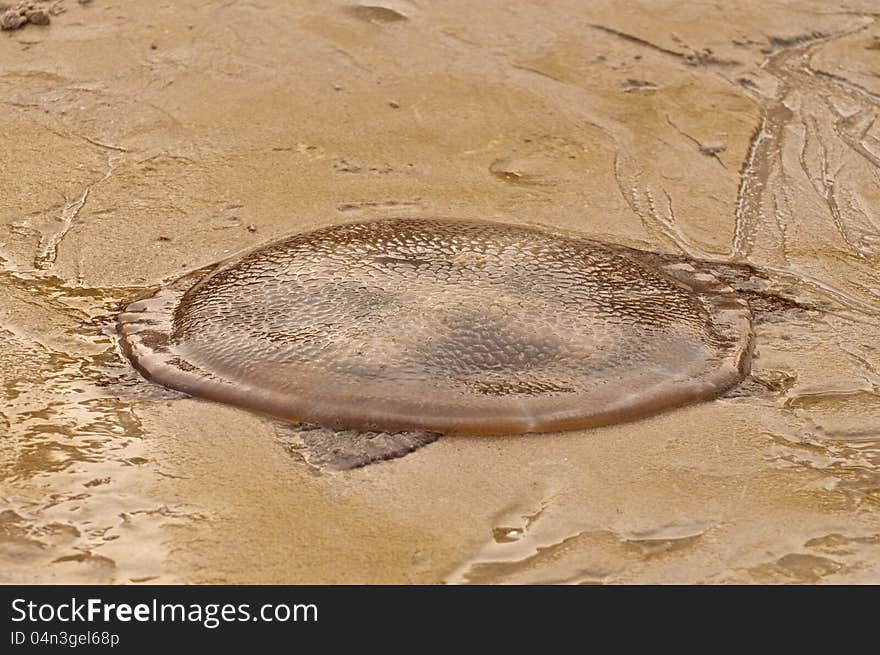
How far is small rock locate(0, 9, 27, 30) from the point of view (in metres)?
6.24

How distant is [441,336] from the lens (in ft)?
11.5

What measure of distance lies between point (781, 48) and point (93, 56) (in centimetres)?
390

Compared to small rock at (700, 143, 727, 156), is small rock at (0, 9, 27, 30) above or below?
below

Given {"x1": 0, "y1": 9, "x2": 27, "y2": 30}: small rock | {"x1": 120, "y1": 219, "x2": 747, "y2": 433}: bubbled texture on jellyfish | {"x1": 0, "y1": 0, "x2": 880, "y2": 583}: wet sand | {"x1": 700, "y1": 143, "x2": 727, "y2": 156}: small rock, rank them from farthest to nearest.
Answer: {"x1": 0, "y1": 9, "x2": 27, "y2": 30}: small rock, {"x1": 700, "y1": 143, "x2": 727, "y2": 156}: small rock, {"x1": 120, "y1": 219, "x2": 747, "y2": 433}: bubbled texture on jellyfish, {"x1": 0, "y1": 0, "x2": 880, "y2": 583}: wet sand

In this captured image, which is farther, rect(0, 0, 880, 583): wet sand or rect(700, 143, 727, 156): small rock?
rect(700, 143, 727, 156): small rock

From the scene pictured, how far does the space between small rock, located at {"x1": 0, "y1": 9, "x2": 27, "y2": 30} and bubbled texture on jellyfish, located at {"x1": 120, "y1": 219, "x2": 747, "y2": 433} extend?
2.87 meters

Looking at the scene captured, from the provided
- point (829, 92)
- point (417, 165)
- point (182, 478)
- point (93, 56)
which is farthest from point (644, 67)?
point (182, 478)

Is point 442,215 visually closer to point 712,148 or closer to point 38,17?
point 712,148

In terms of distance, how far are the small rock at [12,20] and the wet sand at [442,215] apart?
41 mm

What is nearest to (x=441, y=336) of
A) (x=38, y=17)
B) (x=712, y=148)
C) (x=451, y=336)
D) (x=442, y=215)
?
(x=451, y=336)

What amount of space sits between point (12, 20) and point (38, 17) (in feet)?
0.45

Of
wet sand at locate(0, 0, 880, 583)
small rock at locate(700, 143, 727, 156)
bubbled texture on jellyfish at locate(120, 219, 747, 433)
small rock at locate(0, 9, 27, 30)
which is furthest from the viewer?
small rock at locate(0, 9, 27, 30)

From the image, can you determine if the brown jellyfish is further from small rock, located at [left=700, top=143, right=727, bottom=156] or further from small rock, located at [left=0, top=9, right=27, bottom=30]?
small rock, located at [left=0, top=9, right=27, bottom=30]

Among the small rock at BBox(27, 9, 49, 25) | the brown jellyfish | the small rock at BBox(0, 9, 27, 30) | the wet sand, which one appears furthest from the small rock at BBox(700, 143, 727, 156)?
the small rock at BBox(0, 9, 27, 30)
